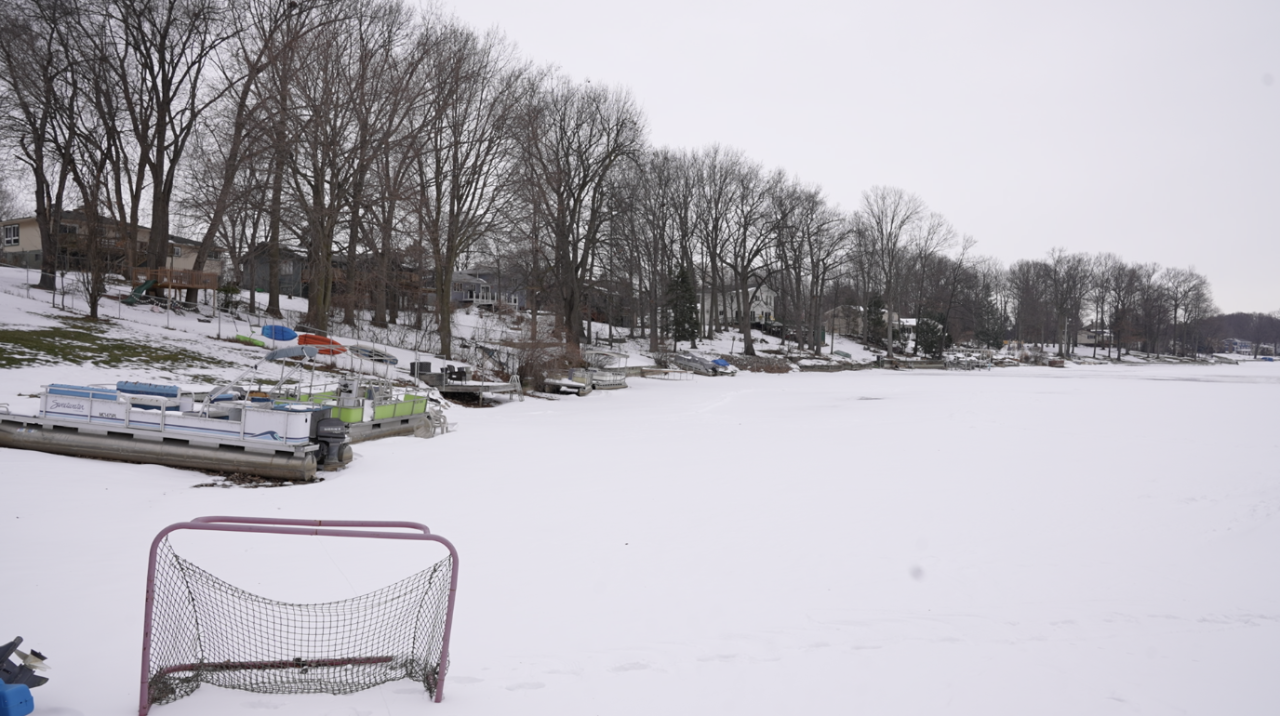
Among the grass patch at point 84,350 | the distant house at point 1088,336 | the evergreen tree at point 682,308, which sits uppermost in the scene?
the distant house at point 1088,336

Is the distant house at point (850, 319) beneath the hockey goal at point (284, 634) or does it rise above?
above

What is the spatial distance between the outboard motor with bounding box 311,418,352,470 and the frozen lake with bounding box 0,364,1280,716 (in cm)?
46

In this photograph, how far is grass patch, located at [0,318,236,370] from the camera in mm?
17547

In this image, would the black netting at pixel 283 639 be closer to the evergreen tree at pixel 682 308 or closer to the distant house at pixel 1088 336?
the evergreen tree at pixel 682 308

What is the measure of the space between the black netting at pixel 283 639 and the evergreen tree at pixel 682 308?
50742 millimetres

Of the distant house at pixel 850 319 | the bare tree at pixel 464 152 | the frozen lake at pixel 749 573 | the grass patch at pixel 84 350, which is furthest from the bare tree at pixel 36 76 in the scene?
the distant house at pixel 850 319

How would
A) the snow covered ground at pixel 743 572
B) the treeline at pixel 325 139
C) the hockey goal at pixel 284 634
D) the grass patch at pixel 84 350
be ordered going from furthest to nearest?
the treeline at pixel 325 139 < the grass patch at pixel 84 350 < the snow covered ground at pixel 743 572 < the hockey goal at pixel 284 634

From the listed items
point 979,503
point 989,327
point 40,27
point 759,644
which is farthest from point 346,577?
point 989,327

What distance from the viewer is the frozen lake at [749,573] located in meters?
5.15

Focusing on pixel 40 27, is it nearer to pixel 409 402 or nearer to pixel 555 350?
pixel 555 350

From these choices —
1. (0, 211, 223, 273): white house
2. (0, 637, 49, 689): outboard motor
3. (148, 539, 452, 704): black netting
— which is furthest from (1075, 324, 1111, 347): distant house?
(0, 637, 49, 689): outboard motor

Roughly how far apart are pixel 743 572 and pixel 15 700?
5897mm

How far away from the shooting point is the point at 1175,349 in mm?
111375

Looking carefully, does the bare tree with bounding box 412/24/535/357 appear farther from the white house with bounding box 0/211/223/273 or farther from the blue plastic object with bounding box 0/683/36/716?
the blue plastic object with bounding box 0/683/36/716
